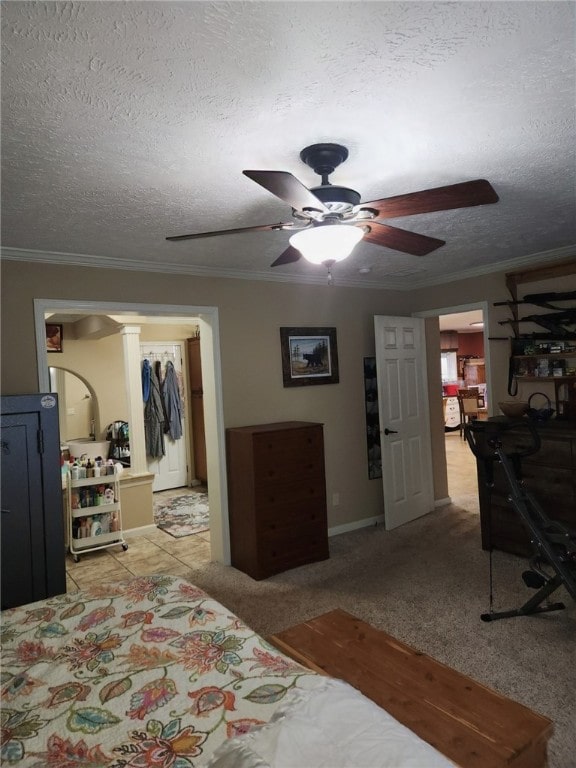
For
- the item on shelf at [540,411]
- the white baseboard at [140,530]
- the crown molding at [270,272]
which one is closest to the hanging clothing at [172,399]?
the white baseboard at [140,530]

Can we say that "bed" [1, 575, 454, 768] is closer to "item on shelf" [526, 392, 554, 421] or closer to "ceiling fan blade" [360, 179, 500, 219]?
"ceiling fan blade" [360, 179, 500, 219]

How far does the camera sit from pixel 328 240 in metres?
1.83

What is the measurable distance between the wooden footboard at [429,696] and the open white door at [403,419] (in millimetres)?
2515

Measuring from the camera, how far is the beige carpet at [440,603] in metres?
2.32

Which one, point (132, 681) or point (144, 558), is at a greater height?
point (132, 681)

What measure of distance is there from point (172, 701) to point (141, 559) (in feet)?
10.6

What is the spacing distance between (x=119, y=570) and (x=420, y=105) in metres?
3.99

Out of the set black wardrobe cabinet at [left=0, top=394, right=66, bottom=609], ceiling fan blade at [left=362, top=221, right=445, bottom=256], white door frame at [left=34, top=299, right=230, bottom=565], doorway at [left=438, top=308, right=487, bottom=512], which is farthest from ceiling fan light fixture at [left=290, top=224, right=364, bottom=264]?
doorway at [left=438, top=308, right=487, bottom=512]

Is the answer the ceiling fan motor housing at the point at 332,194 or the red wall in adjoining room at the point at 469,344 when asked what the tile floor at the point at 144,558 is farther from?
the red wall in adjoining room at the point at 469,344

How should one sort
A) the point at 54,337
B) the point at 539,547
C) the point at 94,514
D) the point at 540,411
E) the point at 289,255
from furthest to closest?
the point at 54,337, the point at 94,514, the point at 540,411, the point at 539,547, the point at 289,255

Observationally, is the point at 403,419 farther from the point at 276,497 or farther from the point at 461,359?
the point at 461,359

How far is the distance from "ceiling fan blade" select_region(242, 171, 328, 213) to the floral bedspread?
149cm

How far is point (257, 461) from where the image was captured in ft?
11.8

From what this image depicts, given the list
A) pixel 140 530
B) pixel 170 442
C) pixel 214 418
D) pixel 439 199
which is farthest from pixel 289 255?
pixel 170 442
